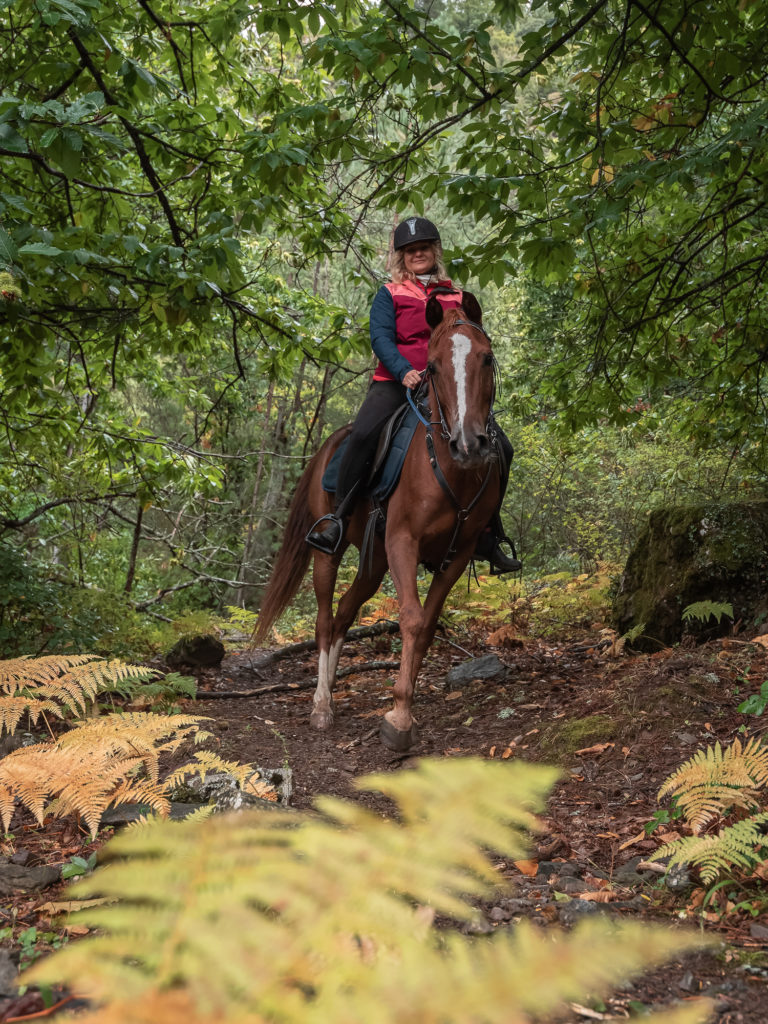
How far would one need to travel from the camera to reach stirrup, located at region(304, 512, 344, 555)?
6.38 m

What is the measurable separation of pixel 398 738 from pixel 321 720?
A: 1174 millimetres

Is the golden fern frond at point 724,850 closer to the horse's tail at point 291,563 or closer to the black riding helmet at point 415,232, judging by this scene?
the black riding helmet at point 415,232

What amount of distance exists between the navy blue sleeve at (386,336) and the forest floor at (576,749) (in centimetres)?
280

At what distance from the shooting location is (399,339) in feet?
20.2

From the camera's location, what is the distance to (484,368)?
5.05m

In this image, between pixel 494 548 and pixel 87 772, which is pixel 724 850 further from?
pixel 494 548

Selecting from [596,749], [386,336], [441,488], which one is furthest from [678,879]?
[386,336]

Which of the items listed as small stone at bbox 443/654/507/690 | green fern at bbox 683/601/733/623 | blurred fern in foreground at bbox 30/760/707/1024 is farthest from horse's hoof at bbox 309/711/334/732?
blurred fern in foreground at bbox 30/760/707/1024

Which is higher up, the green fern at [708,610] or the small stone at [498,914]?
the green fern at [708,610]

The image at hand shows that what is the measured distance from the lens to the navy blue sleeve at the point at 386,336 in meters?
5.79

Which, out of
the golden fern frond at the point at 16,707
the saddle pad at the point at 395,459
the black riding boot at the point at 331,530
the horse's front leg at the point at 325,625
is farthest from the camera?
the horse's front leg at the point at 325,625

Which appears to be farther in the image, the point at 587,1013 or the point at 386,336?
the point at 386,336

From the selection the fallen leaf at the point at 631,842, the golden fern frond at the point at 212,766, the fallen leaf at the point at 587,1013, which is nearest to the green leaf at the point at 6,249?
the golden fern frond at the point at 212,766

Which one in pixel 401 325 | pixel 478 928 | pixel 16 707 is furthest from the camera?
pixel 401 325
